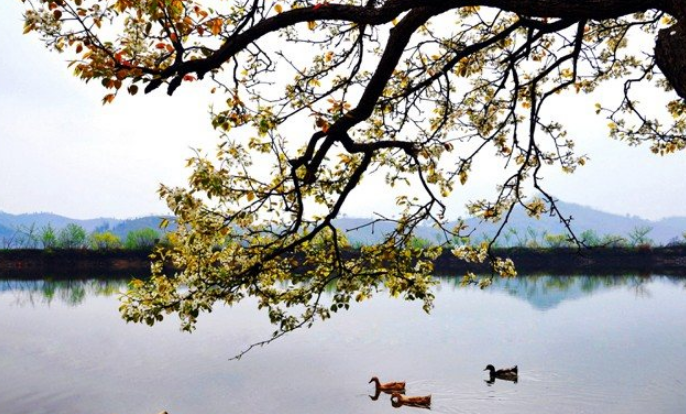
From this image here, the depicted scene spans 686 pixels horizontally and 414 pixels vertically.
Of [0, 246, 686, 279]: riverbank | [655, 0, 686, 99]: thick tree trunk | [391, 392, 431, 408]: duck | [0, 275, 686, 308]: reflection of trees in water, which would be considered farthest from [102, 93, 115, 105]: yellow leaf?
[0, 246, 686, 279]: riverbank

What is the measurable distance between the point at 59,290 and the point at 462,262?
807 inches

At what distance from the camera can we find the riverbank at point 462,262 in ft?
100

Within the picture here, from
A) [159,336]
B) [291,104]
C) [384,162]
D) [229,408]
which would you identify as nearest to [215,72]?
[291,104]

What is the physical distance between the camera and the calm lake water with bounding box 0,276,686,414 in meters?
10.4

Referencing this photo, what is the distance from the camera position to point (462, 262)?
32.8m

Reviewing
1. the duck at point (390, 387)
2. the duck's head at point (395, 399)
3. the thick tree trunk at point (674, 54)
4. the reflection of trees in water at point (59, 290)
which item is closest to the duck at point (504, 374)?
the duck at point (390, 387)

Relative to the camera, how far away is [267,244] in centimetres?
519

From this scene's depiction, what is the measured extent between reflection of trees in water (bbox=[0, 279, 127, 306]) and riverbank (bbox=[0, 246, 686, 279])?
1.97m

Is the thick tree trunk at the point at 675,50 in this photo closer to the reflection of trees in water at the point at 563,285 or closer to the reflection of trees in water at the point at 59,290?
the reflection of trees in water at the point at 563,285

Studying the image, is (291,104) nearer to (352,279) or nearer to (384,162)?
(384,162)

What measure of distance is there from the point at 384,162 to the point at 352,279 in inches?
49.6

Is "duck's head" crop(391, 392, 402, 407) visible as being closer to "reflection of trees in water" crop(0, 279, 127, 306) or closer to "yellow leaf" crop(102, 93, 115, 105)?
"yellow leaf" crop(102, 93, 115, 105)

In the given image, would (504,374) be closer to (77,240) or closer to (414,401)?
(414,401)

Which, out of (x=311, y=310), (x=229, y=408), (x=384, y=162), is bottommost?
(x=229, y=408)
